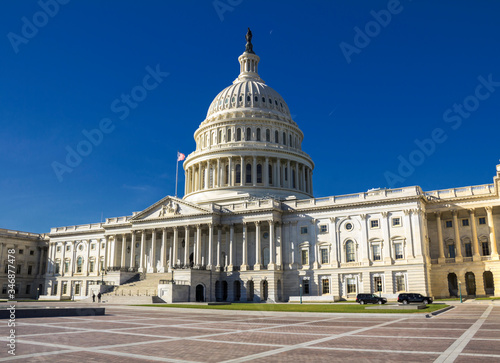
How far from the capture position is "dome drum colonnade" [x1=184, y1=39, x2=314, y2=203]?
9331 centimetres

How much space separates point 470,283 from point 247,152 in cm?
4718

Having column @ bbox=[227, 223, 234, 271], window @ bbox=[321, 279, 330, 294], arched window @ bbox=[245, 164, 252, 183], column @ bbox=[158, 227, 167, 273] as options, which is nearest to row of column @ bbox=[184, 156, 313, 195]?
arched window @ bbox=[245, 164, 252, 183]

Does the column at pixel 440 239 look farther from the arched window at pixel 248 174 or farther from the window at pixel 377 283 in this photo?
the arched window at pixel 248 174

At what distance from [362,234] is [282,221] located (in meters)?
13.9

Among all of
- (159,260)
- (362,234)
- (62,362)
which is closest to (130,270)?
(159,260)

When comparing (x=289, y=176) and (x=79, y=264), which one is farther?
(x=79, y=264)

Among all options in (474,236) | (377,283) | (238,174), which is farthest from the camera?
(238,174)

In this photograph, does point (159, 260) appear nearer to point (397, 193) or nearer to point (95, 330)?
point (397, 193)

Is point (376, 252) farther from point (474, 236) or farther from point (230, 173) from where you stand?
point (230, 173)

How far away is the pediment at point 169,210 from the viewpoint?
7881 cm

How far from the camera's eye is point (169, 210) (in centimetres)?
8175

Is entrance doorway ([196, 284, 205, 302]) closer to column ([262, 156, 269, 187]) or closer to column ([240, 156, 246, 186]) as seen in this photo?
column ([240, 156, 246, 186])

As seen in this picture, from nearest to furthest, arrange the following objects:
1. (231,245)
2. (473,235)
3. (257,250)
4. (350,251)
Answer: (473,235)
(350,251)
(257,250)
(231,245)

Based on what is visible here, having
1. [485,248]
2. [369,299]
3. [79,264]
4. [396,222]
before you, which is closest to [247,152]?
[396,222]
